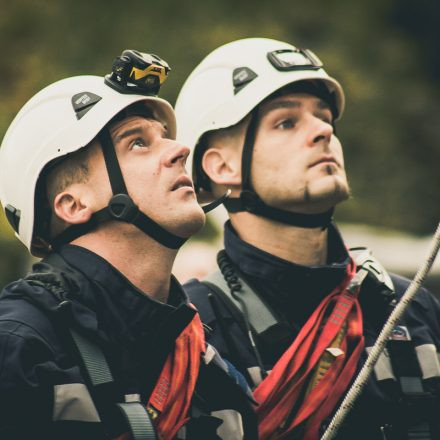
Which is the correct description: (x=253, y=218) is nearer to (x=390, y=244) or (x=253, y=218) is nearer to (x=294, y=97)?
(x=294, y=97)

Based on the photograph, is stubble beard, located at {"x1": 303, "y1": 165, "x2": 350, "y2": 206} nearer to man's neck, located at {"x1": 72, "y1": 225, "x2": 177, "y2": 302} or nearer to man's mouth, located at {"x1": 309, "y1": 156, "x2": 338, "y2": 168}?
man's mouth, located at {"x1": 309, "y1": 156, "x2": 338, "y2": 168}

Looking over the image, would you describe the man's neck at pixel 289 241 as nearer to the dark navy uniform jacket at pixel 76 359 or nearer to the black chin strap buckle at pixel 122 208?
the dark navy uniform jacket at pixel 76 359

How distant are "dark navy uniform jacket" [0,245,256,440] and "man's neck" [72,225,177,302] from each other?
10 centimetres

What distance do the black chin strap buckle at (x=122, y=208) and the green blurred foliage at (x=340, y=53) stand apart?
12.4 meters

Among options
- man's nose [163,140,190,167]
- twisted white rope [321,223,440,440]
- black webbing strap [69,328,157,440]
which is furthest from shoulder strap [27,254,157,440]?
man's nose [163,140,190,167]

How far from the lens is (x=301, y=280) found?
5.44 m

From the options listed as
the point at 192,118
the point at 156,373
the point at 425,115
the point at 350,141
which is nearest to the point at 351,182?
the point at 350,141

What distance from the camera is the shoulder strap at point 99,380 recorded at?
4.11 m

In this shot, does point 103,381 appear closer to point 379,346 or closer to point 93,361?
point 93,361

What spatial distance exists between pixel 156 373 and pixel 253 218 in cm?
146

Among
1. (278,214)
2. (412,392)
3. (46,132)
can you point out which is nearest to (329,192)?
(278,214)

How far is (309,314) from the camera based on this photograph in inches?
213

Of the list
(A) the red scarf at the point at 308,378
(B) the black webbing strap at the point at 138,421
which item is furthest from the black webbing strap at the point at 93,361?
(A) the red scarf at the point at 308,378

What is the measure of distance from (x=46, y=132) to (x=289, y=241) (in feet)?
4.83
